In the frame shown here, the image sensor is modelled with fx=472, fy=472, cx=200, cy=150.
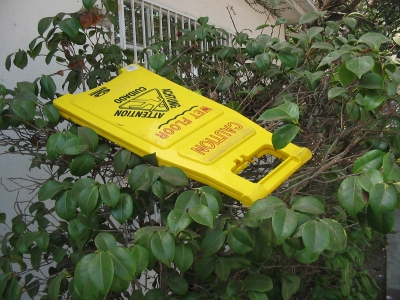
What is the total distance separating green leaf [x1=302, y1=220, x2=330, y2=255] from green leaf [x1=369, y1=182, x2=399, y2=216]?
163 mm

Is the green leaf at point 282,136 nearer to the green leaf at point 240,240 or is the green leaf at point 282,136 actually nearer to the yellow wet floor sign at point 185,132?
the yellow wet floor sign at point 185,132

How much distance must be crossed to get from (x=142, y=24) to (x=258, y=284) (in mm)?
2898

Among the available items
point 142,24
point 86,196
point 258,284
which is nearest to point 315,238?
point 258,284

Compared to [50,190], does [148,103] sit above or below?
above

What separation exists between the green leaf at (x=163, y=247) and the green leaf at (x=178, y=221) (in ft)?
0.10

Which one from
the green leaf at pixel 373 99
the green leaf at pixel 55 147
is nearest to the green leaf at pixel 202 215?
the green leaf at pixel 55 147

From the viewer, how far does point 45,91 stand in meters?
2.23

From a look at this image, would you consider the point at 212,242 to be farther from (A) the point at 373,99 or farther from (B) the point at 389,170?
(A) the point at 373,99

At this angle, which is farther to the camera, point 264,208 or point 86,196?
point 86,196

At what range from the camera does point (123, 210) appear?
1689 mm

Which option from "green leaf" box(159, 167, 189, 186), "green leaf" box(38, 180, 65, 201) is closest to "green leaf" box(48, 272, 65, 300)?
"green leaf" box(38, 180, 65, 201)

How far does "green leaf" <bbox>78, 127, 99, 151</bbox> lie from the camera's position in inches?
72.1

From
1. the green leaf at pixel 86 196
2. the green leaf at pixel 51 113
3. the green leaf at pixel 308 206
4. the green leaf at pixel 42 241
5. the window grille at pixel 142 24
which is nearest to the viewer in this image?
the green leaf at pixel 308 206

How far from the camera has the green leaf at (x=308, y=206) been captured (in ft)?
4.97
